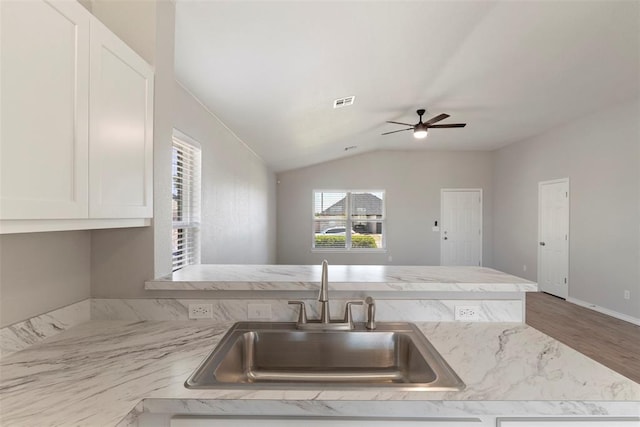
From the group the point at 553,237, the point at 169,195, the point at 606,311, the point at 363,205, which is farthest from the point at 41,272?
the point at 363,205

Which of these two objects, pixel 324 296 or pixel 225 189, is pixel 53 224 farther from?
pixel 225 189

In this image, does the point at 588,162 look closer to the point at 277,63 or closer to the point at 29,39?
the point at 277,63

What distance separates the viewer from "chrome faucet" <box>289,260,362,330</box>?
4.30ft

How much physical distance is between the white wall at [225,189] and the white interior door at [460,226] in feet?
13.8

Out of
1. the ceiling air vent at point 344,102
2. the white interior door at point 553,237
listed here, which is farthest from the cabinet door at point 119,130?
the white interior door at point 553,237

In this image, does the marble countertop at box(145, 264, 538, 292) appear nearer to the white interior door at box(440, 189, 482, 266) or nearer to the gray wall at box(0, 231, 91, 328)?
the gray wall at box(0, 231, 91, 328)

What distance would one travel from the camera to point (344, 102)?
3.51 meters

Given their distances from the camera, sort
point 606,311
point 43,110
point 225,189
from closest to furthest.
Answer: point 43,110 < point 225,189 < point 606,311

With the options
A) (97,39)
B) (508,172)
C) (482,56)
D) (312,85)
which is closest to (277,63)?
(312,85)

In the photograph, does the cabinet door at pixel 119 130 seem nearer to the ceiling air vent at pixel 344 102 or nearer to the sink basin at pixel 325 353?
the sink basin at pixel 325 353

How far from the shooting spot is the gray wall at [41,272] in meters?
1.05

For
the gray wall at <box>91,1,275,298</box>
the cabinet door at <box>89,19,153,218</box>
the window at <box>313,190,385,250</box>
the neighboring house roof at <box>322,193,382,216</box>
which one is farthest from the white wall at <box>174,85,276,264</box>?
the neighboring house roof at <box>322,193,382,216</box>

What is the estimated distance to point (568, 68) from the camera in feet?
10.2

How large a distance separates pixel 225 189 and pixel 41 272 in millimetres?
2533
